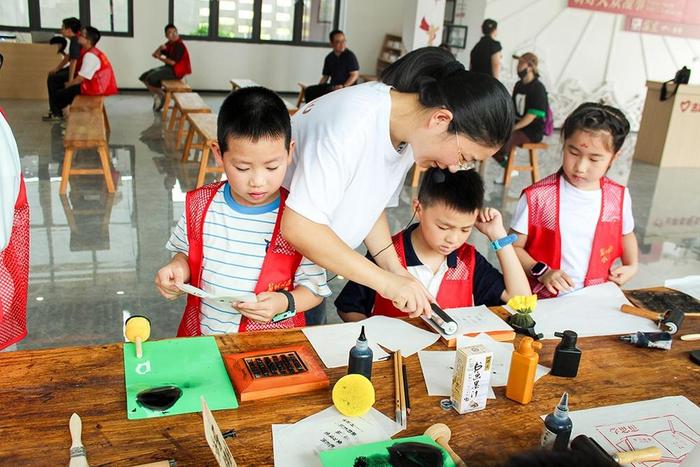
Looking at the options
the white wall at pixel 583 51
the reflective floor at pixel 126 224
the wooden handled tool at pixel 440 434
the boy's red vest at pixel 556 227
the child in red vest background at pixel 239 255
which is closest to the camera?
the wooden handled tool at pixel 440 434

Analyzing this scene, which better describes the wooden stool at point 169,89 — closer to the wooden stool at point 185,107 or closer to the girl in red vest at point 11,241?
the wooden stool at point 185,107

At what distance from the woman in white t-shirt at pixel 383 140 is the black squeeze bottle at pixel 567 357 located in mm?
292

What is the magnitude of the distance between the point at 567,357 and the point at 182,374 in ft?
2.56

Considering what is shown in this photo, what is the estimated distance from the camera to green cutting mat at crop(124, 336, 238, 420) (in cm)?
109

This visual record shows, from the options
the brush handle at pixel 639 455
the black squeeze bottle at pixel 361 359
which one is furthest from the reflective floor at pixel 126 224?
the brush handle at pixel 639 455

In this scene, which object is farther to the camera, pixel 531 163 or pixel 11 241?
pixel 531 163

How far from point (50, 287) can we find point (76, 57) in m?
5.14

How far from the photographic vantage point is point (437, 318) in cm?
147

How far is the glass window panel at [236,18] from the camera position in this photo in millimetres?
9555

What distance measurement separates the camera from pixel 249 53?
987cm

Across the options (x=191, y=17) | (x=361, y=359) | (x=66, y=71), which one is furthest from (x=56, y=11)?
(x=361, y=359)

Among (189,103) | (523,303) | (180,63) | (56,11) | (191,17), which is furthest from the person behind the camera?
(191,17)

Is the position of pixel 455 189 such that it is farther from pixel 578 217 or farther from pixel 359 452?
pixel 359 452

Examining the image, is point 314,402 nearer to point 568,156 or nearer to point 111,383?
point 111,383
